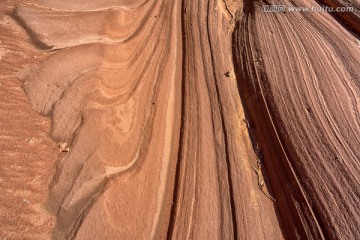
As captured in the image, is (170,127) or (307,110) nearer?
(170,127)

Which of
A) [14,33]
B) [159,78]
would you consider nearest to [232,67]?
[159,78]

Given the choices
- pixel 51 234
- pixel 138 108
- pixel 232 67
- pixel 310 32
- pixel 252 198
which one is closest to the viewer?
pixel 51 234

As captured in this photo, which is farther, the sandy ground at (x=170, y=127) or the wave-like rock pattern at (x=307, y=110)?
the wave-like rock pattern at (x=307, y=110)

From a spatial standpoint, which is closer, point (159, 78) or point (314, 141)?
point (314, 141)

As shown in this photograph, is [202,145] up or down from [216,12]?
down

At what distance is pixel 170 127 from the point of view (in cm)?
209

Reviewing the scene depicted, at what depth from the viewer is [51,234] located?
55.2 inches

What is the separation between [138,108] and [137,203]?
0.69 metres

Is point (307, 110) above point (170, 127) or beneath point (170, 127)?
above

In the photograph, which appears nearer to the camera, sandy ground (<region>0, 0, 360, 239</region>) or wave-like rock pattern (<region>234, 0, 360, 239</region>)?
sandy ground (<region>0, 0, 360, 239</region>)

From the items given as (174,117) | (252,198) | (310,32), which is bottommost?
(252,198)

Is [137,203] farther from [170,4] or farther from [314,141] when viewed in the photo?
[170,4]

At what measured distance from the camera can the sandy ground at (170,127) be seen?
5.24ft

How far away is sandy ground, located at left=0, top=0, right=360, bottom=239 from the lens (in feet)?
5.24
